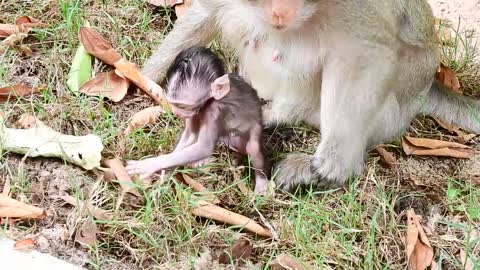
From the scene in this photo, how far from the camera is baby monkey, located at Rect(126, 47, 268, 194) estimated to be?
4188 mm

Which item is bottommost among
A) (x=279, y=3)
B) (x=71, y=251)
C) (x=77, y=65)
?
(x=71, y=251)

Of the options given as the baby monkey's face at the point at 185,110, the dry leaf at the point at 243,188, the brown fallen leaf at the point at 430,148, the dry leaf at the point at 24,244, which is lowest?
the dry leaf at the point at 24,244

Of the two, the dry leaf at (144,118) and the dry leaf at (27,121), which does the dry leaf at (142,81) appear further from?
the dry leaf at (27,121)

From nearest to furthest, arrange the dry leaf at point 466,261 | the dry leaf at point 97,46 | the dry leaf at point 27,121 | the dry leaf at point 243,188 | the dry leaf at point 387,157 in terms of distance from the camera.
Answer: the dry leaf at point 466,261
the dry leaf at point 243,188
the dry leaf at point 27,121
the dry leaf at point 387,157
the dry leaf at point 97,46

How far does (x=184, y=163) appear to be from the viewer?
14.1 feet

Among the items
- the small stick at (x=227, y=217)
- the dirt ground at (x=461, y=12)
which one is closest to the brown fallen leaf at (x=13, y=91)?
the small stick at (x=227, y=217)

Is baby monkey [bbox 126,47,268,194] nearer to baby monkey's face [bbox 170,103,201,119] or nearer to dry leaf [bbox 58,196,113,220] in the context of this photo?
baby monkey's face [bbox 170,103,201,119]

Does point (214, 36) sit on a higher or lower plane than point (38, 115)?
higher

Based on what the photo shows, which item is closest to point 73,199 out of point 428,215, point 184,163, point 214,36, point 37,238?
point 37,238

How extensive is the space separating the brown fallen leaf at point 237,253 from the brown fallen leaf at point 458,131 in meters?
1.56

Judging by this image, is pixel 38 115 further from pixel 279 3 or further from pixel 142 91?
pixel 279 3

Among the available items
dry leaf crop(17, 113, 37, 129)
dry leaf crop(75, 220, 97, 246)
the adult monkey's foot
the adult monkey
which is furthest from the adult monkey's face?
dry leaf crop(17, 113, 37, 129)

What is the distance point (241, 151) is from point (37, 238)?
3.65 ft

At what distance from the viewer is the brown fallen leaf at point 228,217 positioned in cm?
409
